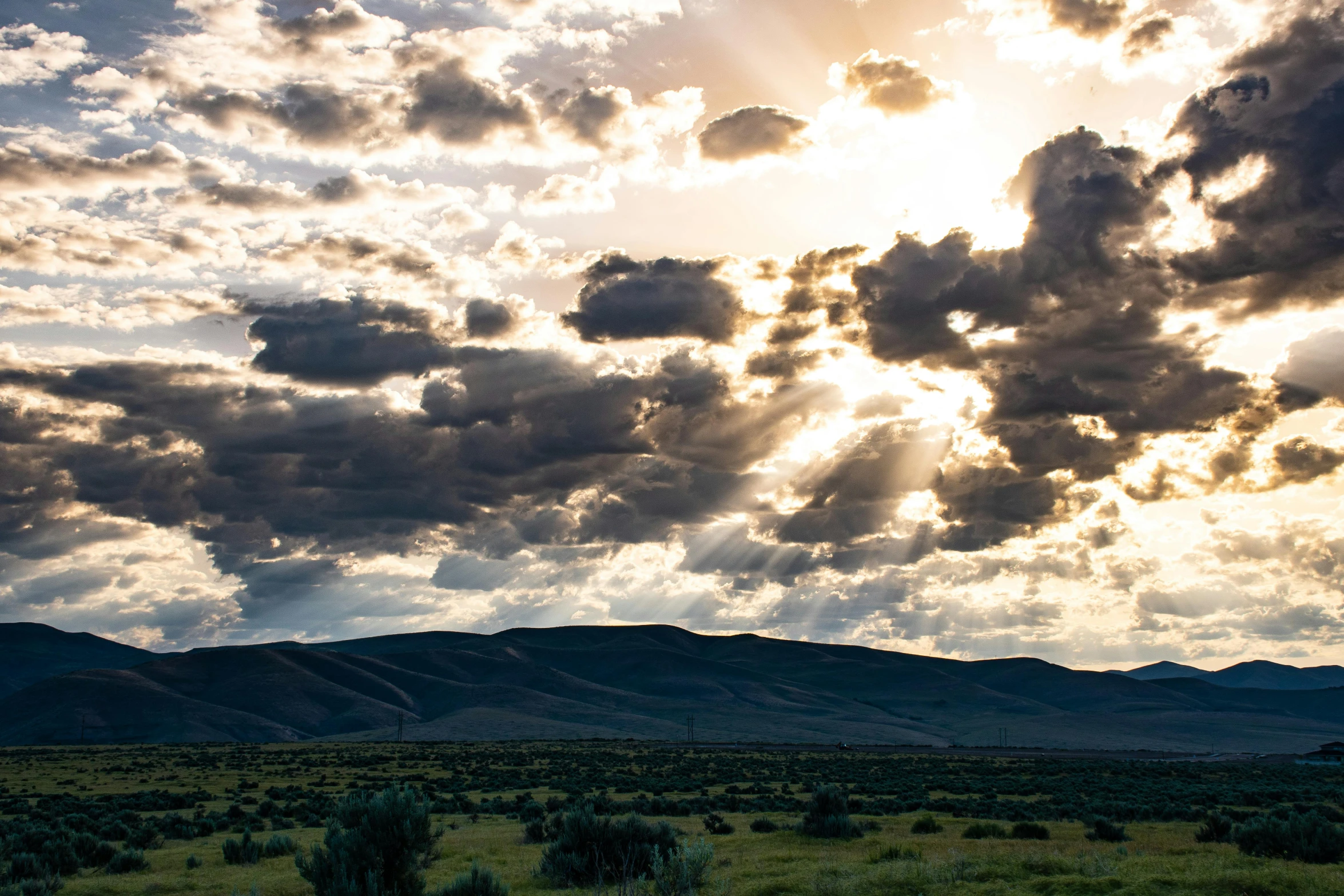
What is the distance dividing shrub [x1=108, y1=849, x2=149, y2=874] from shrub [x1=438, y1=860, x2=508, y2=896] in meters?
15.5

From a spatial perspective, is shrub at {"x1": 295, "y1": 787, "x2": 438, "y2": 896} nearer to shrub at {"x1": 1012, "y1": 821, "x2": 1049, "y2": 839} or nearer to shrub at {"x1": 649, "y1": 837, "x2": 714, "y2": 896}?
shrub at {"x1": 649, "y1": 837, "x2": 714, "y2": 896}

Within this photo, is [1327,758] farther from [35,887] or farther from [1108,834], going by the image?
[35,887]

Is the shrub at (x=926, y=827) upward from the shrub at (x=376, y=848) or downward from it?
downward

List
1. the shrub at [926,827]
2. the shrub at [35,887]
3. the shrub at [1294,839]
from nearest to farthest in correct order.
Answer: the shrub at [35,887] → the shrub at [1294,839] → the shrub at [926,827]

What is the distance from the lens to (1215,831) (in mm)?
33688

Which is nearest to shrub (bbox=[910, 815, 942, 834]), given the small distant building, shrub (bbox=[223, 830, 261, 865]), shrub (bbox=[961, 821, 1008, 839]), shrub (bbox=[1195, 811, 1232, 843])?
shrub (bbox=[961, 821, 1008, 839])

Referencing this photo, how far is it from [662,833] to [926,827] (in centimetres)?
1565

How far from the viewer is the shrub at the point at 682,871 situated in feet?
63.1

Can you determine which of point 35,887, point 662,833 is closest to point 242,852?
point 35,887

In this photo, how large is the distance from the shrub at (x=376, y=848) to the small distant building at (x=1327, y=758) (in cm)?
11355

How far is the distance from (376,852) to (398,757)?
9089 cm

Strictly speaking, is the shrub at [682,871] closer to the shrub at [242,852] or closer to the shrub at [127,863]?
the shrub at [242,852]

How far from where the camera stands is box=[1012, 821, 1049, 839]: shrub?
35125mm

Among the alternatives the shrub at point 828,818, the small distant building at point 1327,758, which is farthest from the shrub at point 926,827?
the small distant building at point 1327,758
